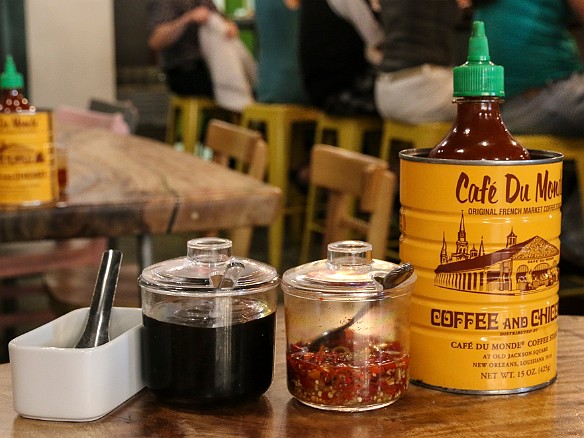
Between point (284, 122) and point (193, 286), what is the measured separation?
347 centimetres

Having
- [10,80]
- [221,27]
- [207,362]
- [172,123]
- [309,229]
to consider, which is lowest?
[309,229]

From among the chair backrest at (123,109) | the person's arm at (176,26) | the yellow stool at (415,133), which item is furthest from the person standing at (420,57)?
the person's arm at (176,26)

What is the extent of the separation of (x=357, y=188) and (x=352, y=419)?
109cm

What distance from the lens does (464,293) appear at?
81 centimetres

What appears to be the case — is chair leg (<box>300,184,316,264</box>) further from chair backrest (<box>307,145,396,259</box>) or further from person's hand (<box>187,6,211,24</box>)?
person's hand (<box>187,6,211,24</box>)

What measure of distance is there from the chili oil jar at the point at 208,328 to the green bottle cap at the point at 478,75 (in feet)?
→ 0.75

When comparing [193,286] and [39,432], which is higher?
[193,286]

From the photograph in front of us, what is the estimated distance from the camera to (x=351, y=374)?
0.78 meters

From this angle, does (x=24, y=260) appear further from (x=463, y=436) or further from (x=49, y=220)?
(x=463, y=436)

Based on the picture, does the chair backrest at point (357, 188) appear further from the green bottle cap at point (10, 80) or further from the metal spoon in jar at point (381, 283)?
the metal spoon in jar at point (381, 283)

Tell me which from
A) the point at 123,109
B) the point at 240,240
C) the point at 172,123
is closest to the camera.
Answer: the point at 240,240

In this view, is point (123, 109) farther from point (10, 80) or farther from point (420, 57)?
point (10, 80)

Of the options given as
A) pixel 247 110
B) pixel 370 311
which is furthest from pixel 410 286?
pixel 247 110

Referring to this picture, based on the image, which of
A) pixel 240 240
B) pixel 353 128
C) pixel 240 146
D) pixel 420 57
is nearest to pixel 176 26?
pixel 353 128
